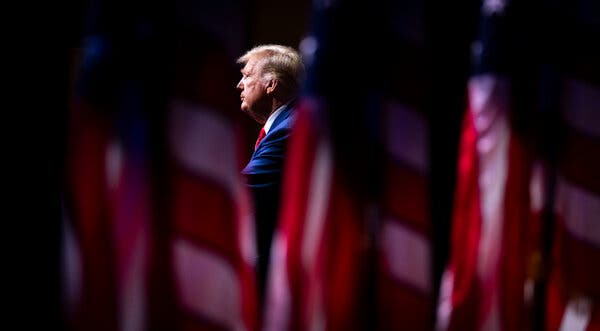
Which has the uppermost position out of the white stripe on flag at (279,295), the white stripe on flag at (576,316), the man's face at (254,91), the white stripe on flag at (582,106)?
the white stripe on flag at (582,106)

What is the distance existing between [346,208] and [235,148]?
0.26 m

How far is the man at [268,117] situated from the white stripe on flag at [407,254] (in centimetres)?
63

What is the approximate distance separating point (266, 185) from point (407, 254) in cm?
65

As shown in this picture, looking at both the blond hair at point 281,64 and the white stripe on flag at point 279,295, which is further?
the blond hair at point 281,64

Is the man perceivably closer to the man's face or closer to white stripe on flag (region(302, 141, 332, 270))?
the man's face

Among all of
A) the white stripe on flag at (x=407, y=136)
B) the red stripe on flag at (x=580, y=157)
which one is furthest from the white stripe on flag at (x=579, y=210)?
the white stripe on flag at (x=407, y=136)

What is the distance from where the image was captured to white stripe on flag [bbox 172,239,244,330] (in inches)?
54.1

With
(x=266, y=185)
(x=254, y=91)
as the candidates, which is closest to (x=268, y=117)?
(x=254, y=91)

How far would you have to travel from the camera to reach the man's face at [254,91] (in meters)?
2.26

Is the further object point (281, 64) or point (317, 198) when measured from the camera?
point (281, 64)

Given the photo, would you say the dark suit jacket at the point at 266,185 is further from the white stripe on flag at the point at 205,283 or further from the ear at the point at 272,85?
the white stripe on flag at the point at 205,283

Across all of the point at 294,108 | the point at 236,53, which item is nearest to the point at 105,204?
the point at 236,53

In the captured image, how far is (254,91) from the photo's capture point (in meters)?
2.26

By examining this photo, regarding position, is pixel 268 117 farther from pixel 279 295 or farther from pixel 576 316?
pixel 576 316
